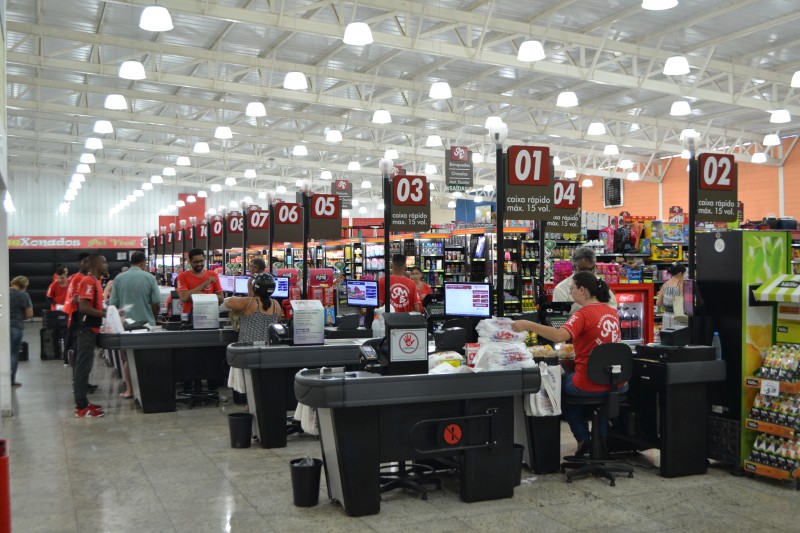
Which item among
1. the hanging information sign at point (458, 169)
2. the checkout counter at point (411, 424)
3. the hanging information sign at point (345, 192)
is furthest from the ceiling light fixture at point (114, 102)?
the checkout counter at point (411, 424)

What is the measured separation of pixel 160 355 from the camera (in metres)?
7.73

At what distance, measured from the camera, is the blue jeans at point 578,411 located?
509 cm

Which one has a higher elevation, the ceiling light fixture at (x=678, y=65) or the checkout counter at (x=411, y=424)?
the ceiling light fixture at (x=678, y=65)

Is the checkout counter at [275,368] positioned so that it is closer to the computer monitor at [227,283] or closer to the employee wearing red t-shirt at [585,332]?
the employee wearing red t-shirt at [585,332]

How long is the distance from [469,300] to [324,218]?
→ 305 centimetres

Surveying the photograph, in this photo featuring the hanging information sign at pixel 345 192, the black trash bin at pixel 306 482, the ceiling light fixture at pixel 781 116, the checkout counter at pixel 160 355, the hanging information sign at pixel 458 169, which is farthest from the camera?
the hanging information sign at pixel 345 192

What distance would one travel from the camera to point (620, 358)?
4965 millimetres

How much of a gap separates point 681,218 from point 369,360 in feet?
32.7

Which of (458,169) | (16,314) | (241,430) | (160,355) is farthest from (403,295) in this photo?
(458,169)

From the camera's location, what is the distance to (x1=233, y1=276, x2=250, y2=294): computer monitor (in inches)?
475

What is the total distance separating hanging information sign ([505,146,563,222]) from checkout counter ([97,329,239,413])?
9.75 feet

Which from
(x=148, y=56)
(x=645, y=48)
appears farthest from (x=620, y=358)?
(x=148, y=56)

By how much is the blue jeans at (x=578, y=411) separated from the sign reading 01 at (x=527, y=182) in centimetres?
172

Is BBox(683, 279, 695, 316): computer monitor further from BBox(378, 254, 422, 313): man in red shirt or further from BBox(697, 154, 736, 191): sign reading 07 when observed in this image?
BBox(378, 254, 422, 313): man in red shirt
